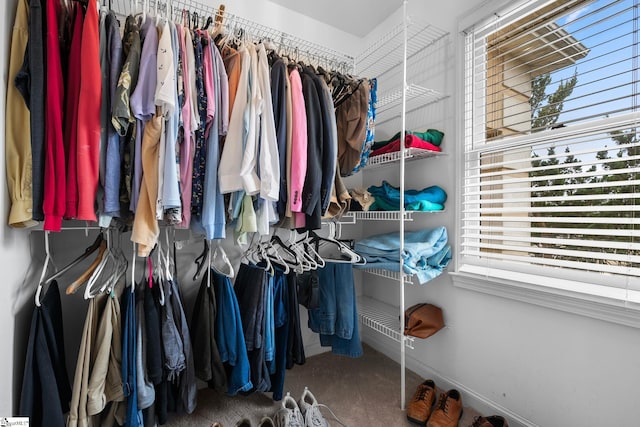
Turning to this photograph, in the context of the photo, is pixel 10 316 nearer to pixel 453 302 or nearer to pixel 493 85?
pixel 453 302

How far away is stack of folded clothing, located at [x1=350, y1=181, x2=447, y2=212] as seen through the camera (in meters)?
1.72

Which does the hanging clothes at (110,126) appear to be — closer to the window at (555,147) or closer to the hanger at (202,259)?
the hanger at (202,259)

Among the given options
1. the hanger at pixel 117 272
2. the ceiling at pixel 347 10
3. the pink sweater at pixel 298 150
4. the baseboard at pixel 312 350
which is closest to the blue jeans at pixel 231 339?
the hanger at pixel 117 272

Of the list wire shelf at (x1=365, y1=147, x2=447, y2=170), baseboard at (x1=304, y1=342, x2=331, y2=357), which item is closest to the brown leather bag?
baseboard at (x1=304, y1=342, x2=331, y2=357)

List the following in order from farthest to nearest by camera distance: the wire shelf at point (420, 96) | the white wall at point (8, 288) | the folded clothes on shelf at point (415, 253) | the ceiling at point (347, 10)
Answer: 1. the ceiling at point (347, 10)
2. the wire shelf at point (420, 96)
3. the folded clothes on shelf at point (415, 253)
4. the white wall at point (8, 288)

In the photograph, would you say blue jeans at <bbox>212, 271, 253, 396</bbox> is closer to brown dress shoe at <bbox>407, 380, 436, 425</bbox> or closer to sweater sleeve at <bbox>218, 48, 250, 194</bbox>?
sweater sleeve at <bbox>218, 48, 250, 194</bbox>

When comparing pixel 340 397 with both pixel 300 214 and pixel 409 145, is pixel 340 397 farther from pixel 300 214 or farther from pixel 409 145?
pixel 409 145

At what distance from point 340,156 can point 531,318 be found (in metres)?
1.28

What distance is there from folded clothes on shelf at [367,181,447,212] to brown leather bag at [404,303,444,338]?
0.63m

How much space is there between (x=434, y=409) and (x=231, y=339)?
113cm

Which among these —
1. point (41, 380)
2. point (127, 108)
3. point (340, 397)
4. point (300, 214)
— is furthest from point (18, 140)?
point (340, 397)

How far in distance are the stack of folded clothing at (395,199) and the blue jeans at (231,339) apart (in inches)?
36.8

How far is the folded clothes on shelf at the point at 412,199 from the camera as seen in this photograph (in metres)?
1.72

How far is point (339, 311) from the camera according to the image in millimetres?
1740
